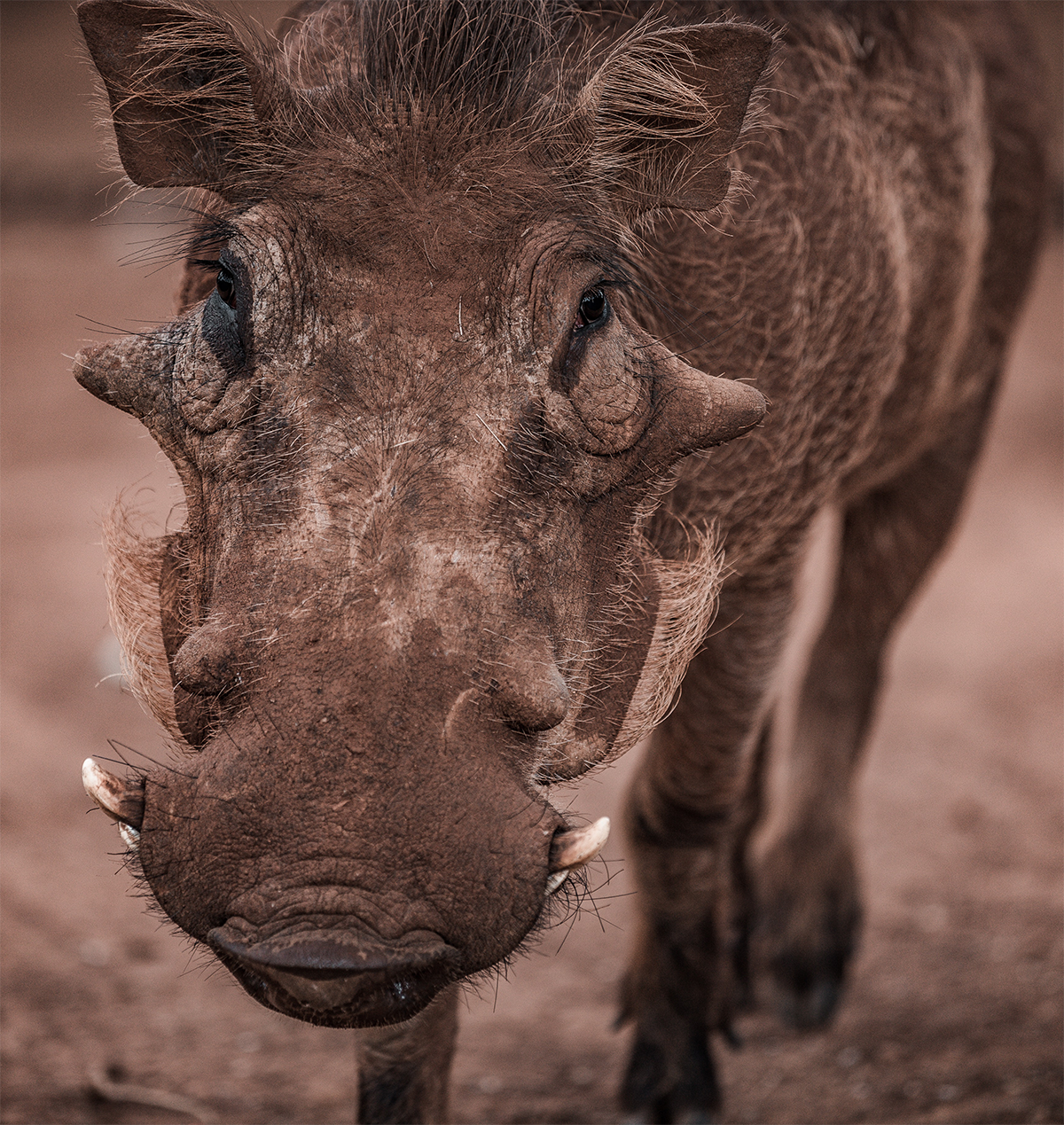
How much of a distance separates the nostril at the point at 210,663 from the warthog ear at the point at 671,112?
91 cm

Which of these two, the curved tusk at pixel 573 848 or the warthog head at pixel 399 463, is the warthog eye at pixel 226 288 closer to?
the warthog head at pixel 399 463

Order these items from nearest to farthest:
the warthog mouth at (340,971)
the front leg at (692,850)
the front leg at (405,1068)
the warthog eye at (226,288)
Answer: the warthog mouth at (340,971)
the warthog eye at (226,288)
the front leg at (405,1068)
the front leg at (692,850)

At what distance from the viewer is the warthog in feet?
5.29

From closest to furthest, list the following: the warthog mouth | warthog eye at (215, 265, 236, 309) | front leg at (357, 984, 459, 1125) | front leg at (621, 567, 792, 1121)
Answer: the warthog mouth → warthog eye at (215, 265, 236, 309) → front leg at (357, 984, 459, 1125) → front leg at (621, 567, 792, 1121)

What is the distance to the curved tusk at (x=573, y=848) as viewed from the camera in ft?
5.55

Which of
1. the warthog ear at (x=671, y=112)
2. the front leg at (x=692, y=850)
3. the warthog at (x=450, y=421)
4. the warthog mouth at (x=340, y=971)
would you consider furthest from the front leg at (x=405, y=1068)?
the warthog ear at (x=671, y=112)

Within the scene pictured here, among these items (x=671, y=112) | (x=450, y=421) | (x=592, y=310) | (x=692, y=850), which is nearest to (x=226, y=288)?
(x=450, y=421)

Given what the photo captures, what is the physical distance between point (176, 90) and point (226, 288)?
1.37 ft

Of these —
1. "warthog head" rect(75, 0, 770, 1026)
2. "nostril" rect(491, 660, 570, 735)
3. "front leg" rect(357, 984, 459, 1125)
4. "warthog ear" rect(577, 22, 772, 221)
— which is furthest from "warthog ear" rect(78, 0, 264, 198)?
"front leg" rect(357, 984, 459, 1125)

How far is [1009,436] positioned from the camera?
26.0 feet

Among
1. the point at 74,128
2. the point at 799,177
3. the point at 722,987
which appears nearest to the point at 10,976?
the point at 722,987

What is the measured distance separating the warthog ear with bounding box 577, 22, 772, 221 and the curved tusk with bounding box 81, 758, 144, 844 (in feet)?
3.67

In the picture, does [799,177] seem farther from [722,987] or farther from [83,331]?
[83,331]

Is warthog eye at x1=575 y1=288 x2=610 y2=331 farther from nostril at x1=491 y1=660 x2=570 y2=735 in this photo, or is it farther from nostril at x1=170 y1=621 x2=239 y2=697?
nostril at x1=170 y1=621 x2=239 y2=697
